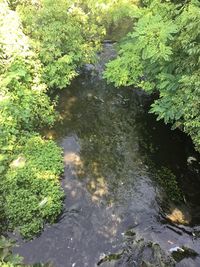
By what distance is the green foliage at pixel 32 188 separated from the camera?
31.0 ft

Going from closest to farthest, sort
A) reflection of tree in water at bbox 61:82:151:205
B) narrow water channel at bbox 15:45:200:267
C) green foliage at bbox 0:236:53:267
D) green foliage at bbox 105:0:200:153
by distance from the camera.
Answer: green foliage at bbox 0:236:53:267 → narrow water channel at bbox 15:45:200:267 → green foliage at bbox 105:0:200:153 → reflection of tree in water at bbox 61:82:151:205

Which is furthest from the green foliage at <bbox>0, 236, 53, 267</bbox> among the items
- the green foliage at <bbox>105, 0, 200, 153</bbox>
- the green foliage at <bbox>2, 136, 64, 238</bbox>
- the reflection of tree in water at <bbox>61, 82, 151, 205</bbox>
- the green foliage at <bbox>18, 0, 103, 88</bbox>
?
the green foliage at <bbox>18, 0, 103, 88</bbox>

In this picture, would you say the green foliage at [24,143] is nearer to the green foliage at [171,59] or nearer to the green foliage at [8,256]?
the green foliage at [8,256]

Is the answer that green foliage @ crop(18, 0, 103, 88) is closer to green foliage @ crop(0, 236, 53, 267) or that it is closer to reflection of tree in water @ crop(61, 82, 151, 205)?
reflection of tree in water @ crop(61, 82, 151, 205)

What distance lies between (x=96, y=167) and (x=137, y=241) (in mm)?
2644

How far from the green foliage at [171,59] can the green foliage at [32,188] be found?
3.44 metres

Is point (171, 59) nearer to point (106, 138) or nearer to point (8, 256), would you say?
point (106, 138)

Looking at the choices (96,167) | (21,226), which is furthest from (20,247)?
(96,167)

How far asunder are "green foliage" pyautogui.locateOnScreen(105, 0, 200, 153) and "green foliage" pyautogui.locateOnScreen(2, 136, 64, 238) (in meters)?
3.44

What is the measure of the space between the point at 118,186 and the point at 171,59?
3793 mm

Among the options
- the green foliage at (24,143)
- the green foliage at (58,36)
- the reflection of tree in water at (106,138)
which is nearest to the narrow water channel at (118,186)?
the reflection of tree in water at (106,138)

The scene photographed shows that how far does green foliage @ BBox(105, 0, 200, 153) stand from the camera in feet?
32.4

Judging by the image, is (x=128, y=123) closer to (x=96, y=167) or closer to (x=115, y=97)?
(x=115, y=97)

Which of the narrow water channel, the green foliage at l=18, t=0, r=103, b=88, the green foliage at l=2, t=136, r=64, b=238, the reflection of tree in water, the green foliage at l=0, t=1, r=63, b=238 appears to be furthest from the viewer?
the green foliage at l=18, t=0, r=103, b=88
